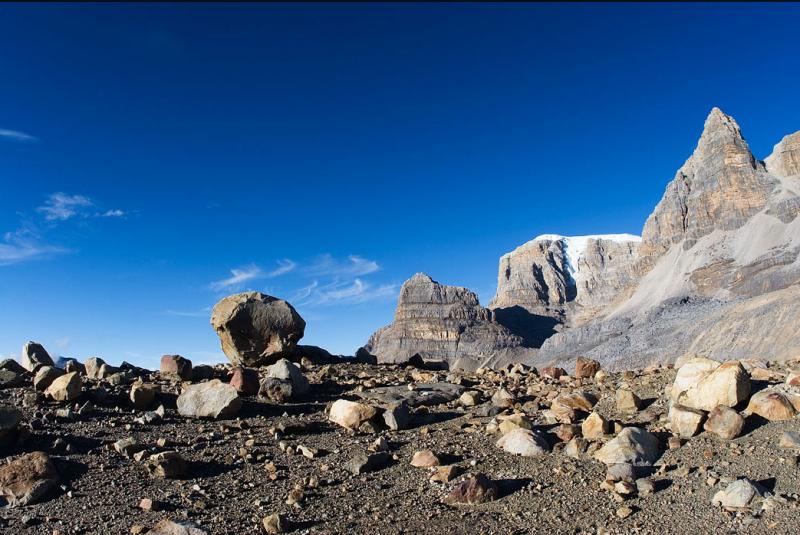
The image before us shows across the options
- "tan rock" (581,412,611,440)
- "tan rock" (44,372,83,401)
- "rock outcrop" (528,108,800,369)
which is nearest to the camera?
"tan rock" (581,412,611,440)

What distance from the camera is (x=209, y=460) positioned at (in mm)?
10781

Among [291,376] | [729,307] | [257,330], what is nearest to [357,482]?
[291,376]

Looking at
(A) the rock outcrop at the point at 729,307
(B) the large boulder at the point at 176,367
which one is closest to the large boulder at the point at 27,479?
(B) the large boulder at the point at 176,367

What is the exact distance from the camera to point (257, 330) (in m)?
20.9

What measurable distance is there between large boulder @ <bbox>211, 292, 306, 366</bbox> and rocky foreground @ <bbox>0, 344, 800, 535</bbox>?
4961mm

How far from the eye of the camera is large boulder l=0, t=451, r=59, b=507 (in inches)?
353

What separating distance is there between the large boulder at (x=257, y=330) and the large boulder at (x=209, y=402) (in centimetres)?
688

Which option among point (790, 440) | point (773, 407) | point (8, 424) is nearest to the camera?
point (790, 440)

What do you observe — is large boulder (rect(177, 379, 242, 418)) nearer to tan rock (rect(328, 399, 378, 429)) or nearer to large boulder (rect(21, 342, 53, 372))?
tan rock (rect(328, 399, 378, 429))

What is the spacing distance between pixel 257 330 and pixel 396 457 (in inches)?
439

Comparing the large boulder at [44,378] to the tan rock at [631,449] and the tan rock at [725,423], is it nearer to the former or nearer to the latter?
the tan rock at [631,449]

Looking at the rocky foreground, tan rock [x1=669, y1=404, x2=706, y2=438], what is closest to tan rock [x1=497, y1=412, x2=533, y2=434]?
the rocky foreground

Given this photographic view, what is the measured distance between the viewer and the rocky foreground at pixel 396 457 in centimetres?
854

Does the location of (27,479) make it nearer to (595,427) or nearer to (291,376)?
(291,376)
